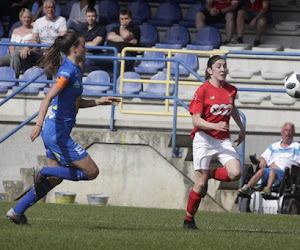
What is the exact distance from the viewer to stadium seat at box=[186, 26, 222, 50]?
17312mm

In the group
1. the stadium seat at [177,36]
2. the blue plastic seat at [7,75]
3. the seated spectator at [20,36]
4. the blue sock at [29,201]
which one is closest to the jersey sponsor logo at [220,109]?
the blue sock at [29,201]

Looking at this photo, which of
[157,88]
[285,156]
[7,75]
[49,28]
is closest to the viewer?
[285,156]

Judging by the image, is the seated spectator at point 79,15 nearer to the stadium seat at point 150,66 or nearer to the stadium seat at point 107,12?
the stadium seat at point 107,12

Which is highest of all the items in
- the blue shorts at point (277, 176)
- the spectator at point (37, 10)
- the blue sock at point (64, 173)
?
the spectator at point (37, 10)

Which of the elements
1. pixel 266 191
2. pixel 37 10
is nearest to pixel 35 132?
pixel 266 191

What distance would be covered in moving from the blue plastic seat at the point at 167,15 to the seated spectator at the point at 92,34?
1.64 m

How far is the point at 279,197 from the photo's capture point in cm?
1367

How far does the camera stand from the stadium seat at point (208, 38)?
1731cm

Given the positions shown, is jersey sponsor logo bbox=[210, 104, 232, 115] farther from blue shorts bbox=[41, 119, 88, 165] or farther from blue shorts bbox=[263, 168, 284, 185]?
blue shorts bbox=[263, 168, 284, 185]

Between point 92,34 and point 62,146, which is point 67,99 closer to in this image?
point 62,146

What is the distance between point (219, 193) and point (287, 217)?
233cm

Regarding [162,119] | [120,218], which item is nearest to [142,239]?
[120,218]

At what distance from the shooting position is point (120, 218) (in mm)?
10773

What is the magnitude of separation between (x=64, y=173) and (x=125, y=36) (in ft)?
26.9
